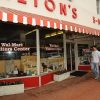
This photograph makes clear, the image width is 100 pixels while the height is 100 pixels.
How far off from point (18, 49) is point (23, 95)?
2555 millimetres

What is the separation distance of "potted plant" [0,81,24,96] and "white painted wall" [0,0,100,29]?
3349mm

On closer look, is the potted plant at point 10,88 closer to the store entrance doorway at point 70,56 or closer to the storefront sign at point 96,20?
the store entrance doorway at point 70,56

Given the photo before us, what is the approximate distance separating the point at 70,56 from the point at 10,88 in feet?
23.4

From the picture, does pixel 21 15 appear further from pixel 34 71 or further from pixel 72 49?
pixel 72 49

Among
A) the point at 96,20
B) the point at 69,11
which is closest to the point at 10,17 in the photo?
the point at 69,11

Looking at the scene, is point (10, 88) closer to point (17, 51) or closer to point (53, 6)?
point (17, 51)

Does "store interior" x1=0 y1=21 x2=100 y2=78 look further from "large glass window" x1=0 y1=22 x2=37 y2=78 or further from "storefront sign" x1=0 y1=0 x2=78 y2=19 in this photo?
"storefront sign" x1=0 y1=0 x2=78 y2=19

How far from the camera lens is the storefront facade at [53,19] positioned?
7.37 meters

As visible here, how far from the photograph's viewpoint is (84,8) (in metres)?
12.7

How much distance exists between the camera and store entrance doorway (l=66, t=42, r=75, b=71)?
50.2 feet

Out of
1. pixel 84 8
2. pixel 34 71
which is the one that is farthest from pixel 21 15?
pixel 84 8

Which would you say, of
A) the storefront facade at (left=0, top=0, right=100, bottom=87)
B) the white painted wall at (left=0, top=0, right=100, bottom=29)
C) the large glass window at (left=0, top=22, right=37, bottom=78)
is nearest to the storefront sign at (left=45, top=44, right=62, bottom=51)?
the storefront facade at (left=0, top=0, right=100, bottom=87)

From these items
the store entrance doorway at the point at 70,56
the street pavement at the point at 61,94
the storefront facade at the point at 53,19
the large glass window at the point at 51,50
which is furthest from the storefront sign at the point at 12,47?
the store entrance doorway at the point at 70,56

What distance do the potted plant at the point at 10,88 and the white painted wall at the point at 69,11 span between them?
3349 millimetres
